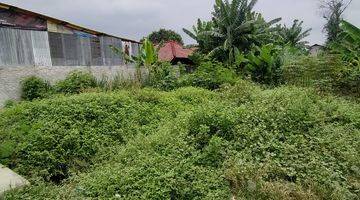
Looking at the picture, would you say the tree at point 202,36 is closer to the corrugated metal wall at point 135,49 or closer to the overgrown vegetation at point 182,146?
the corrugated metal wall at point 135,49

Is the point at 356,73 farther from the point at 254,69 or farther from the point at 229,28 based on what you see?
the point at 229,28

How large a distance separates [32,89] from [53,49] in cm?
198

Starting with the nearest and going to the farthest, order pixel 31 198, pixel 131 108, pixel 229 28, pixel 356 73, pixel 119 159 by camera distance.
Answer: pixel 31 198
pixel 119 159
pixel 131 108
pixel 356 73
pixel 229 28

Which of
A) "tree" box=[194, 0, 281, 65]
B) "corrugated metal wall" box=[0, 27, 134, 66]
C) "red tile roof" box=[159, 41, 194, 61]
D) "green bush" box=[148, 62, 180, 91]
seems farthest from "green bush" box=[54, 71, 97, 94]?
"red tile roof" box=[159, 41, 194, 61]

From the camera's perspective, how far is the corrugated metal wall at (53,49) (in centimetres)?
1039

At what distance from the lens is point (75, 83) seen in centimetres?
1132

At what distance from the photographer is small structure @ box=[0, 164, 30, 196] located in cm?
514

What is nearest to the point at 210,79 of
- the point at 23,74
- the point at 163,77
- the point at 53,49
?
the point at 163,77

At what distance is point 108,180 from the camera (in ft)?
17.4

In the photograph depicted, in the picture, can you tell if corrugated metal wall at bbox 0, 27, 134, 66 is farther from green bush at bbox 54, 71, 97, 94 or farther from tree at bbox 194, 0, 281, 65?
tree at bbox 194, 0, 281, 65

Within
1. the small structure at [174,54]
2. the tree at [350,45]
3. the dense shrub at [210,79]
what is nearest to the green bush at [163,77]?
the dense shrub at [210,79]

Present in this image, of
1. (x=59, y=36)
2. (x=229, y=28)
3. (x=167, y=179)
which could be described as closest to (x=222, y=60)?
(x=229, y=28)

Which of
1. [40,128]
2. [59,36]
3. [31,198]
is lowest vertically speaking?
[31,198]

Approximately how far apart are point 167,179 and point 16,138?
317 cm
